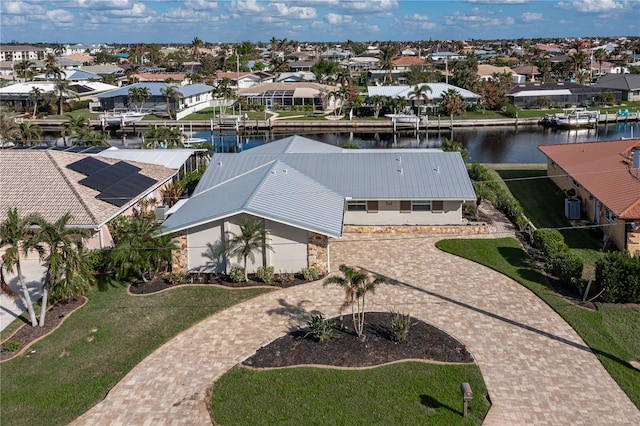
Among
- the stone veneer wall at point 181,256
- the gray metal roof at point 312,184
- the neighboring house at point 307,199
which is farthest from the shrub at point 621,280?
the stone veneer wall at point 181,256

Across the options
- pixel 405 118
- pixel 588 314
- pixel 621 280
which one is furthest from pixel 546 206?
pixel 405 118

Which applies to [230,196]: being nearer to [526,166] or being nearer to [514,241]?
[514,241]

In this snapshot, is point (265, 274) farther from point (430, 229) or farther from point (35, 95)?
point (35, 95)

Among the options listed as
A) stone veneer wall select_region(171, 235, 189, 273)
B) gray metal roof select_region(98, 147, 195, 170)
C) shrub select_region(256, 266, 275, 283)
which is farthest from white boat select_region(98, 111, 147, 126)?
shrub select_region(256, 266, 275, 283)

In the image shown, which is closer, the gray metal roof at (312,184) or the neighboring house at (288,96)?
the gray metal roof at (312,184)

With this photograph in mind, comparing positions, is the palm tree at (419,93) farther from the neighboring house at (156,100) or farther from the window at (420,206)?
the window at (420,206)
